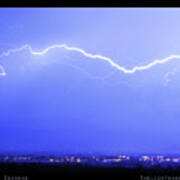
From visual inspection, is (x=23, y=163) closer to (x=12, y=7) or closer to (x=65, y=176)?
(x=65, y=176)

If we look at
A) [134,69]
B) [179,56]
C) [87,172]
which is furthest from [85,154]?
[179,56]
